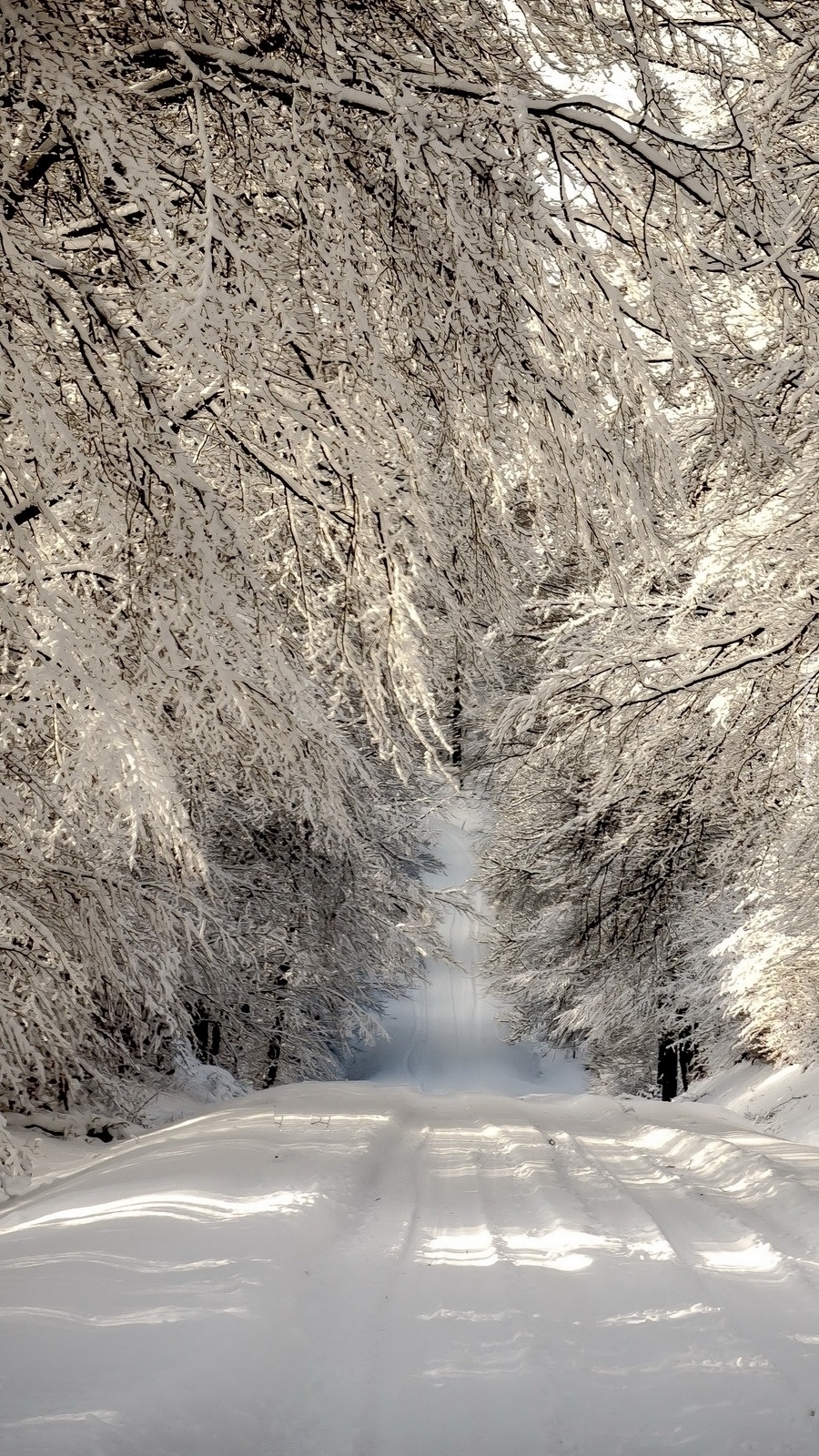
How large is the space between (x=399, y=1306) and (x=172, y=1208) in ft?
3.78

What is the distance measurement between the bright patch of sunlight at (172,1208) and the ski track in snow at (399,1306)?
0.7 inches

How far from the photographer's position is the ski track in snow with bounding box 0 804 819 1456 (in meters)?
2.80

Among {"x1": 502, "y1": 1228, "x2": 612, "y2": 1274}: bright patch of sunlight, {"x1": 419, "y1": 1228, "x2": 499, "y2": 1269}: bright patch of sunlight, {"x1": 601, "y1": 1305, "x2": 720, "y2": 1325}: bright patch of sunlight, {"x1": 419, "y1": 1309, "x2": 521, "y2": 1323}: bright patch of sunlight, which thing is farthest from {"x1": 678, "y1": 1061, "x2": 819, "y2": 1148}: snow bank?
{"x1": 419, "y1": 1309, "x2": 521, "y2": 1323}: bright patch of sunlight

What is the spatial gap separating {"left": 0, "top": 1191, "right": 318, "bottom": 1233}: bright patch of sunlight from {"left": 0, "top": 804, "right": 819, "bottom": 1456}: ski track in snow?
2cm

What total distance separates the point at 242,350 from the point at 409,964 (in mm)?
14217

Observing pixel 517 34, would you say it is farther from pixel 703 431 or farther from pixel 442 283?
pixel 703 431

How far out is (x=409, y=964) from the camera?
16.7m

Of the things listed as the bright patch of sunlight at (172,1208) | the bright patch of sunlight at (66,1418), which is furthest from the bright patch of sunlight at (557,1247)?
the bright patch of sunlight at (66,1418)

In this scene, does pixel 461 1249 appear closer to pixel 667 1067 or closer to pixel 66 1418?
pixel 66 1418

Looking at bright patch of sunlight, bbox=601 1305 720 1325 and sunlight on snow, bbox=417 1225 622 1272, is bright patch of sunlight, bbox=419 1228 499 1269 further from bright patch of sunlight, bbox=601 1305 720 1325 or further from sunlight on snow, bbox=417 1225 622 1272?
bright patch of sunlight, bbox=601 1305 720 1325

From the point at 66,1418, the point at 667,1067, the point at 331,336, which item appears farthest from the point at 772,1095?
the point at 66,1418

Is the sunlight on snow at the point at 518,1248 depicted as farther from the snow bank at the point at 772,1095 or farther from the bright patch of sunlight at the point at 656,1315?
the snow bank at the point at 772,1095

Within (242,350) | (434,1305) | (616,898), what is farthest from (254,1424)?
(616,898)

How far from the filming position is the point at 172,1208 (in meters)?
4.36
